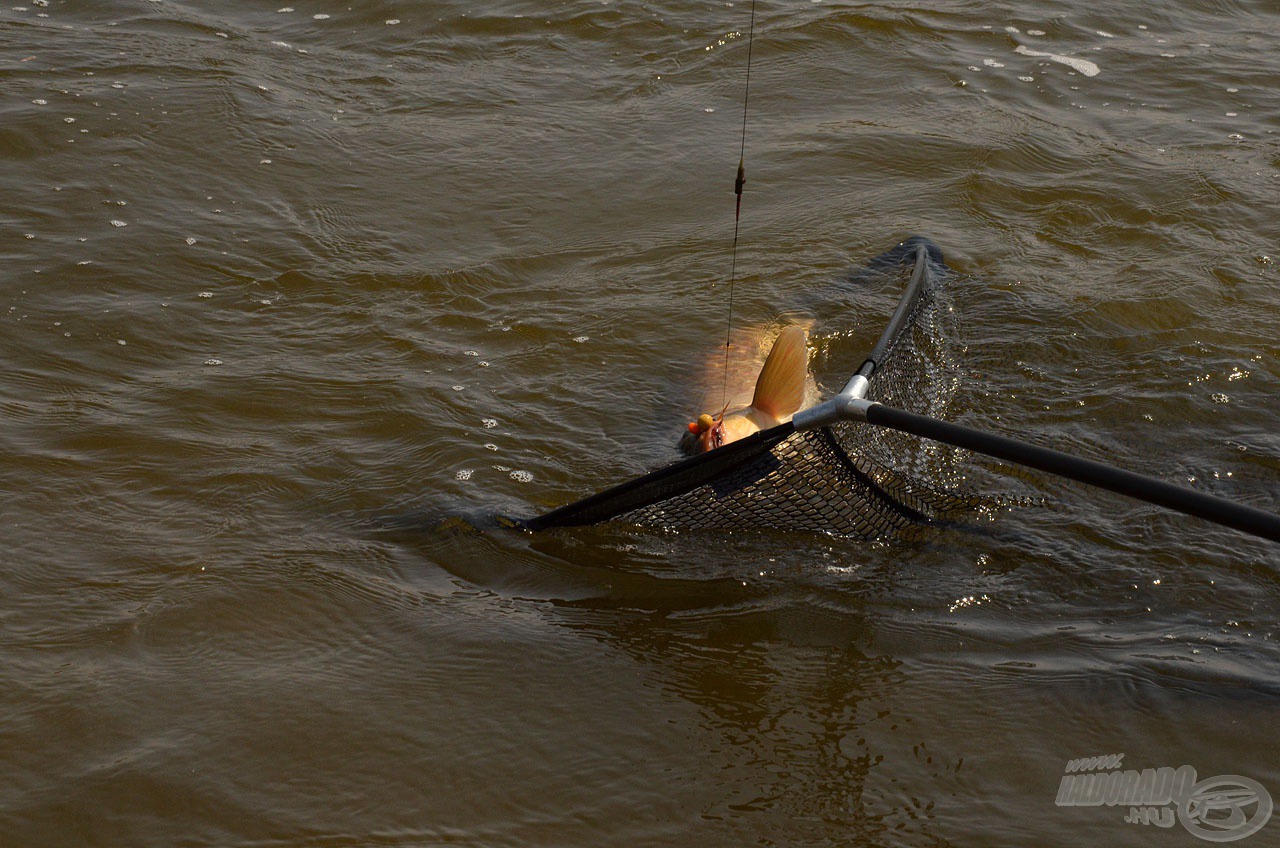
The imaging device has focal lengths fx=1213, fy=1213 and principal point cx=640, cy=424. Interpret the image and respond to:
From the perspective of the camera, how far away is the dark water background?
3393mm

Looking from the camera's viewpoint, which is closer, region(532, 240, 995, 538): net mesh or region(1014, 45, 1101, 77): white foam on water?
region(532, 240, 995, 538): net mesh

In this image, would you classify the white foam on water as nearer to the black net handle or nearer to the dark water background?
the dark water background

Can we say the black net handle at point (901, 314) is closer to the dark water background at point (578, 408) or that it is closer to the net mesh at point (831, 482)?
the net mesh at point (831, 482)

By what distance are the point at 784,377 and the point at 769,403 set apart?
0.14 m

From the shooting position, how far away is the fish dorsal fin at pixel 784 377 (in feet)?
15.6

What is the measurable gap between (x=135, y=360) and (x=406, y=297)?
1.38 metres

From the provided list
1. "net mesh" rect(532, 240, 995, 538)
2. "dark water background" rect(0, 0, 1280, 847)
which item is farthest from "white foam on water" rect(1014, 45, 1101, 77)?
"net mesh" rect(532, 240, 995, 538)

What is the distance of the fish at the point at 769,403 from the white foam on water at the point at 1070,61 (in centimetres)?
541

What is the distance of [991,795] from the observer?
3.25 m

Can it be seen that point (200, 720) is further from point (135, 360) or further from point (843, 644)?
point (135, 360)

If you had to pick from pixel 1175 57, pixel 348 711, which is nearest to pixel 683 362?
pixel 348 711

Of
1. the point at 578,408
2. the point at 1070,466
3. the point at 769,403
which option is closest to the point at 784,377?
the point at 769,403

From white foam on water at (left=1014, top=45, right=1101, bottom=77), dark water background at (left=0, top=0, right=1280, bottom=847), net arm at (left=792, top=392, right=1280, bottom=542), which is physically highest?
white foam on water at (left=1014, top=45, right=1101, bottom=77)

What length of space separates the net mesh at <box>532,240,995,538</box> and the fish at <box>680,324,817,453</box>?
1.18 feet
